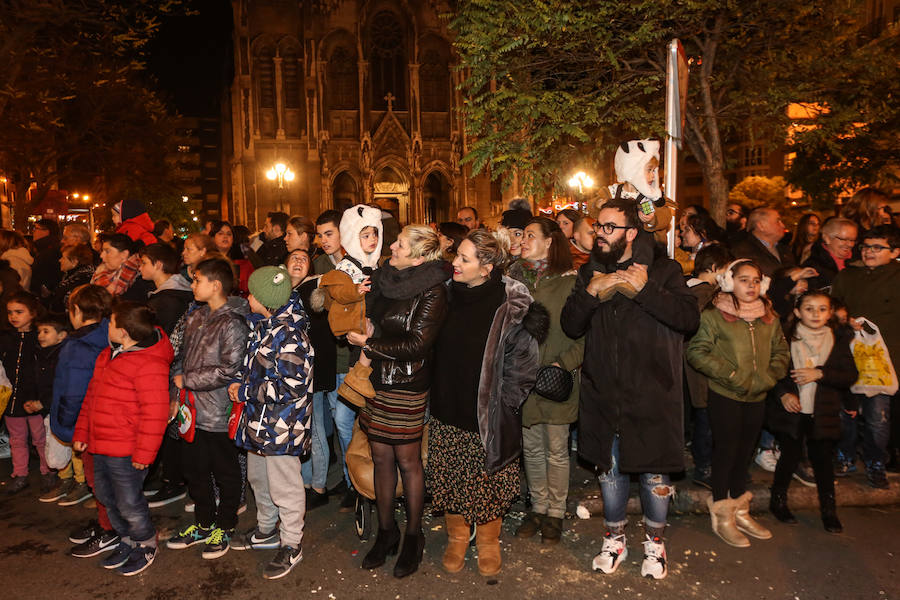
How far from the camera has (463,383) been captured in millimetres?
4016

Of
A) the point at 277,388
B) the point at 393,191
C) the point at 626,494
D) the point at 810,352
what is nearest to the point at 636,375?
the point at 626,494

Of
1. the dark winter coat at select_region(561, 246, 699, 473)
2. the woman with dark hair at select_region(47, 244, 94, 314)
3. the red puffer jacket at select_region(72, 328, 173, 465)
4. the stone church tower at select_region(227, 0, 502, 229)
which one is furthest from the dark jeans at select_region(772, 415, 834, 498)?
the stone church tower at select_region(227, 0, 502, 229)

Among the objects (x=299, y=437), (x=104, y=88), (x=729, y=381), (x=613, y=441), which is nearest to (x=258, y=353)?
(x=299, y=437)

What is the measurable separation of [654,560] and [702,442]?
183 cm

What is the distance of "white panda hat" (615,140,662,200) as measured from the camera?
14.3 feet

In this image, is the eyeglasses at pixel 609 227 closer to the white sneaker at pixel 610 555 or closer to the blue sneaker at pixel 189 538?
the white sneaker at pixel 610 555

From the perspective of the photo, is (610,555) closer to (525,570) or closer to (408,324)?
(525,570)

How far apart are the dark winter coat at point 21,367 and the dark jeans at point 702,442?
6.16 m

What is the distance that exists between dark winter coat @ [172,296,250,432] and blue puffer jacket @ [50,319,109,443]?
102 centimetres

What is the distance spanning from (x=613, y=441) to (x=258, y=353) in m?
2.44

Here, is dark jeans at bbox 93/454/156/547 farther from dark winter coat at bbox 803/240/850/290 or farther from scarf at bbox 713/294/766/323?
dark winter coat at bbox 803/240/850/290

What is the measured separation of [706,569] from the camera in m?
4.09

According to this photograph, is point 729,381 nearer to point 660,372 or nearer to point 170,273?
point 660,372

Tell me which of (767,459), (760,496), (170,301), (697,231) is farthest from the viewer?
(697,231)
